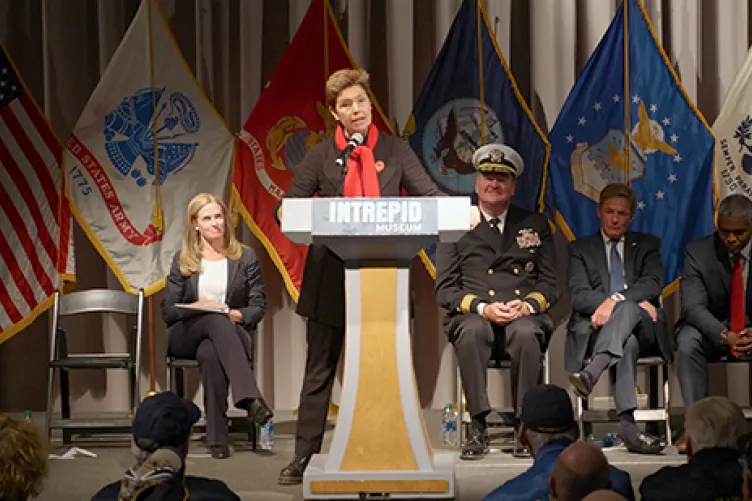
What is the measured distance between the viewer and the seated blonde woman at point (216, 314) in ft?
17.6

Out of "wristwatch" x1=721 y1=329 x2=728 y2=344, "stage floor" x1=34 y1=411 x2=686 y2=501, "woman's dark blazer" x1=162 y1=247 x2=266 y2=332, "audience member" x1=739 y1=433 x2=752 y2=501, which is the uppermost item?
"woman's dark blazer" x1=162 y1=247 x2=266 y2=332

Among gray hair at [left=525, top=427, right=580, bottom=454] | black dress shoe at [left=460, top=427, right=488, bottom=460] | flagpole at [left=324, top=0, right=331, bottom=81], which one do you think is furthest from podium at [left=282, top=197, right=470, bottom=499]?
flagpole at [left=324, top=0, right=331, bottom=81]

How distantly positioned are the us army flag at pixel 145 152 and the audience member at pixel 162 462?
11.8 ft

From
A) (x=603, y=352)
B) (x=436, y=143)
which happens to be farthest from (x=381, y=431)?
(x=436, y=143)

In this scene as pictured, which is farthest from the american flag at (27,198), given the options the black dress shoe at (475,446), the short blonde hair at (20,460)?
the short blonde hair at (20,460)

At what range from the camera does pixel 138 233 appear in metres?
6.32

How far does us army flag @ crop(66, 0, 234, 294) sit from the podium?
249 centimetres

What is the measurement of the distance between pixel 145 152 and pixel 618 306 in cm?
263

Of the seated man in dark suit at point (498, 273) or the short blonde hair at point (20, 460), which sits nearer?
the short blonde hair at point (20, 460)

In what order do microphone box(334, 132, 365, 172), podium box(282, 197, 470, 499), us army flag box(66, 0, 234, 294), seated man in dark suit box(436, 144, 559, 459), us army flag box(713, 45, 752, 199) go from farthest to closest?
us army flag box(66, 0, 234, 294)
us army flag box(713, 45, 752, 199)
seated man in dark suit box(436, 144, 559, 459)
microphone box(334, 132, 365, 172)
podium box(282, 197, 470, 499)

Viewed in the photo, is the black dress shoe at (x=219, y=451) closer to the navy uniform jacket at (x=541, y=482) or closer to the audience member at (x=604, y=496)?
the navy uniform jacket at (x=541, y=482)

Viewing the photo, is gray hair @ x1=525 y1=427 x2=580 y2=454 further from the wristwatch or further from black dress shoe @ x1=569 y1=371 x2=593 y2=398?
the wristwatch

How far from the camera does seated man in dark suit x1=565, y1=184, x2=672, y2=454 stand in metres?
5.21

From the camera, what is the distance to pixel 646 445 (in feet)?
16.8
